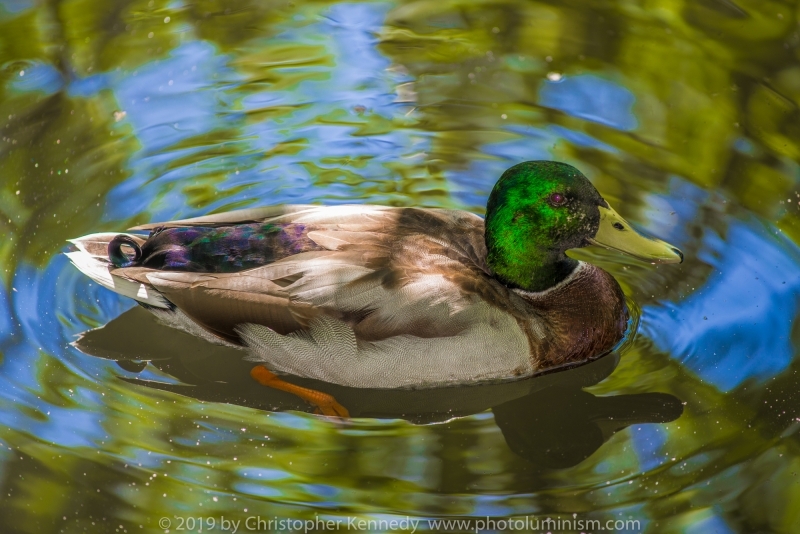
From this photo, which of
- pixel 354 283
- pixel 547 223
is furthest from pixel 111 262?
pixel 547 223

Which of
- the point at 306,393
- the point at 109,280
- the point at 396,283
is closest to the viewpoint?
the point at 396,283

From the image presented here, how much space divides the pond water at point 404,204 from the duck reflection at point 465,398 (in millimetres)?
18

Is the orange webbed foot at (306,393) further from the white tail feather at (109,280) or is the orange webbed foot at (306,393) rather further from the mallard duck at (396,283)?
the white tail feather at (109,280)

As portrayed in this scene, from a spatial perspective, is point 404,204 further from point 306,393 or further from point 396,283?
point 306,393

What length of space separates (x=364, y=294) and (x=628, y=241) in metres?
1.35

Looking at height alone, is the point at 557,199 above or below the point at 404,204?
above

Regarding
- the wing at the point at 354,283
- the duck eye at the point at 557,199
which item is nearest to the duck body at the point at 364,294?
the wing at the point at 354,283

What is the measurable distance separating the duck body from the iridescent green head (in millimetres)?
44

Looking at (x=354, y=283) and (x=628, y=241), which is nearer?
(x=354, y=283)

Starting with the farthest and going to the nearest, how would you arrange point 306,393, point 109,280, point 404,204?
point 404,204
point 109,280
point 306,393

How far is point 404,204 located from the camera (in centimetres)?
645

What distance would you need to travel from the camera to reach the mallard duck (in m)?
5.04

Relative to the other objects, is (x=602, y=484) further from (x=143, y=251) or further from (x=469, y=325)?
(x=143, y=251)

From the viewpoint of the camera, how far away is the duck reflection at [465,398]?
5059 mm
